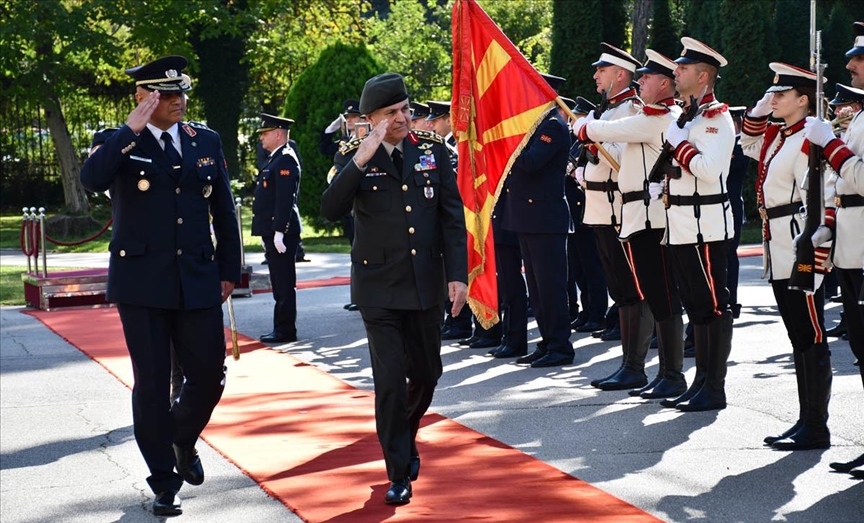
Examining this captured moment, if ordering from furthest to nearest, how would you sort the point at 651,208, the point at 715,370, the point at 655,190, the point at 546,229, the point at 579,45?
the point at 579,45 → the point at 546,229 → the point at 651,208 → the point at 655,190 → the point at 715,370

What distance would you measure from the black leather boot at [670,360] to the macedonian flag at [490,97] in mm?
1284

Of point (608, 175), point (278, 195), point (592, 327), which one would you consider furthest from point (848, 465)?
point (278, 195)

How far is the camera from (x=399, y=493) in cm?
594

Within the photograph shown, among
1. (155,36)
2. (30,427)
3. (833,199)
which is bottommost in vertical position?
(30,427)

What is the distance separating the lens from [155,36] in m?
27.7

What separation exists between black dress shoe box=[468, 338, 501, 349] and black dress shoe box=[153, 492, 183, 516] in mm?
5248

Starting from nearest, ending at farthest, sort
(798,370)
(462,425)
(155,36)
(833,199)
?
(833,199) → (798,370) → (462,425) → (155,36)

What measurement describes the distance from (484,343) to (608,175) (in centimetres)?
233

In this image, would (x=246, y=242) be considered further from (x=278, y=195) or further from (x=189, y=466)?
(x=189, y=466)

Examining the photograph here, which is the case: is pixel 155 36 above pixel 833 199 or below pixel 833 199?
above

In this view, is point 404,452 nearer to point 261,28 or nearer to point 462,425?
point 462,425

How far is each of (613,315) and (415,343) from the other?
5536 millimetres

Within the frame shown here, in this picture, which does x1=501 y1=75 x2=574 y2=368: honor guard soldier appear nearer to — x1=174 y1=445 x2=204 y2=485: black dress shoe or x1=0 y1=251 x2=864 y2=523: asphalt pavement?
x1=0 y1=251 x2=864 y2=523: asphalt pavement

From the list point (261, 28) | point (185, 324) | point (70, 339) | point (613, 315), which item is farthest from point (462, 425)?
point (261, 28)
